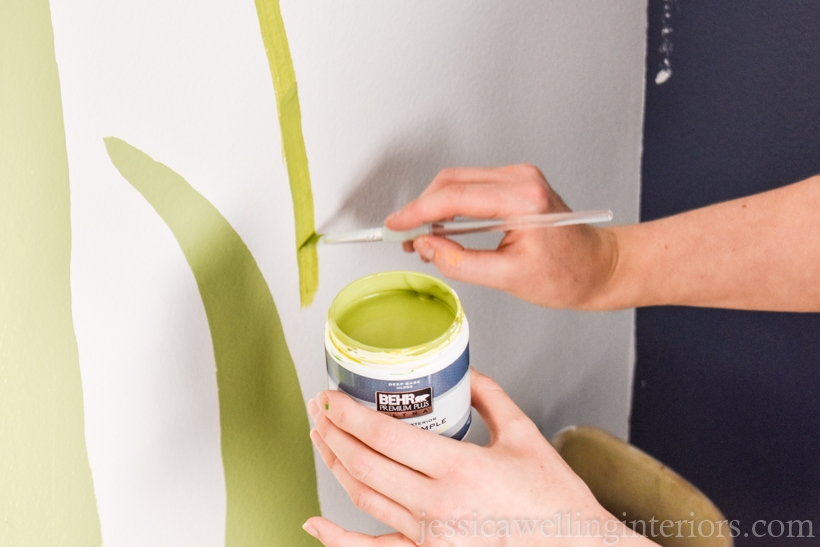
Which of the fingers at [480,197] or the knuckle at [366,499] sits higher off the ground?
the fingers at [480,197]

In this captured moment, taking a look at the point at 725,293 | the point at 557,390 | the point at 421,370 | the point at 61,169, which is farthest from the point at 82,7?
the point at 557,390

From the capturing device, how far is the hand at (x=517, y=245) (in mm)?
666

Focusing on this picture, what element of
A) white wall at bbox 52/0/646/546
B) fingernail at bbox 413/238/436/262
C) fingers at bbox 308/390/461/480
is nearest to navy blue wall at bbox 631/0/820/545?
white wall at bbox 52/0/646/546

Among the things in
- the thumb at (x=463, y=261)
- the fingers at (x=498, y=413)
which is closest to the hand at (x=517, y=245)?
Answer: the thumb at (x=463, y=261)

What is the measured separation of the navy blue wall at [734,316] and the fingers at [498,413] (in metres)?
0.64

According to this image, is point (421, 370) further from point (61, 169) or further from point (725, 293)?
point (725, 293)

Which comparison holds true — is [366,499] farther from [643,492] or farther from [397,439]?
[643,492]

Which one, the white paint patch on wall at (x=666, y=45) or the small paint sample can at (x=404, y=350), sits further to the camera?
the white paint patch on wall at (x=666, y=45)

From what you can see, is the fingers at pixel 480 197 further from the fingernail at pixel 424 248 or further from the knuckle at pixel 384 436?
the knuckle at pixel 384 436

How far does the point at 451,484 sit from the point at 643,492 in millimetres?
715

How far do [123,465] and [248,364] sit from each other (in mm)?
140

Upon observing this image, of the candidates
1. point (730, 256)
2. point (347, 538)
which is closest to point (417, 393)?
point (347, 538)

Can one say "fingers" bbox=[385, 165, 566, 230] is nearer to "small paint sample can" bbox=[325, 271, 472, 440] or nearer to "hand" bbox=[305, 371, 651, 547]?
"small paint sample can" bbox=[325, 271, 472, 440]

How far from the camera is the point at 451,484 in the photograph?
53 cm
